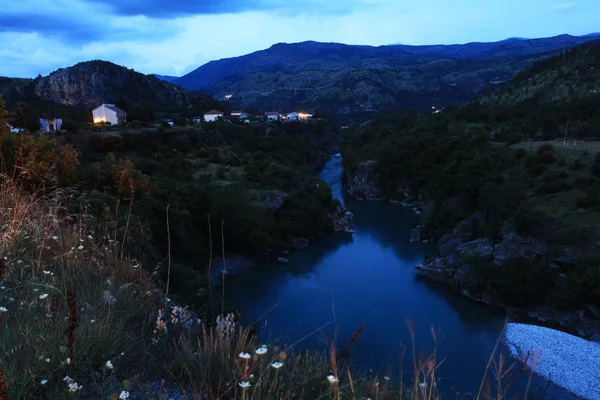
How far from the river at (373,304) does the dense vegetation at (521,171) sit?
7.47 ft

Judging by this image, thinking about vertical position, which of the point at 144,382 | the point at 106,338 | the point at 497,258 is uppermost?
the point at 106,338

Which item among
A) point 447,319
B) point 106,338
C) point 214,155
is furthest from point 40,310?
point 214,155

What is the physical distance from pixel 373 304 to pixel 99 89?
2011 inches

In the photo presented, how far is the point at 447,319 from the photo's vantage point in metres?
15.7

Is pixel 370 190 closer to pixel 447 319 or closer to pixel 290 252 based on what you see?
pixel 290 252

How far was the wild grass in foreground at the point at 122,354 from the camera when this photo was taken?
6.30 feet

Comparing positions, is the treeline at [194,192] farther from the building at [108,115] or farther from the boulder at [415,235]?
the building at [108,115]

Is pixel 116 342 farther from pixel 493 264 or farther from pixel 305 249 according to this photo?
pixel 305 249

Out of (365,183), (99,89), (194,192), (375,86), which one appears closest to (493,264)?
(194,192)

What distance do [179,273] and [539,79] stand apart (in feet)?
149

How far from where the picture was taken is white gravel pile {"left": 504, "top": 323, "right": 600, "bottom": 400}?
12297mm

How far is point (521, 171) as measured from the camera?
25172 millimetres

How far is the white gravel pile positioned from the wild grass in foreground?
1144 centimetres

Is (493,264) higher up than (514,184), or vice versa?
(514,184)
